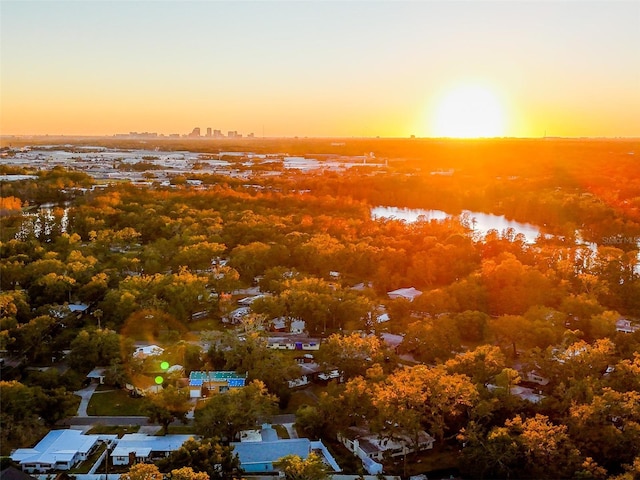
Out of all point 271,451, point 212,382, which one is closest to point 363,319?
point 212,382

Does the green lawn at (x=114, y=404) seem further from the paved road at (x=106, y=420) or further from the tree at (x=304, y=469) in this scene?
the tree at (x=304, y=469)

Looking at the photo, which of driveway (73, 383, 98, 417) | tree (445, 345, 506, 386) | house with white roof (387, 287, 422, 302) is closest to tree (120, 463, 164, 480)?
driveway (73, 383, 98, 417)

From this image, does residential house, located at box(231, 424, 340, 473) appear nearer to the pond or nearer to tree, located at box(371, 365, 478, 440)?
tree, located at box(371, 365, 478, 440)

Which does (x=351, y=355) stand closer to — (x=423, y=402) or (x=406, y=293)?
(x=423, y=402)

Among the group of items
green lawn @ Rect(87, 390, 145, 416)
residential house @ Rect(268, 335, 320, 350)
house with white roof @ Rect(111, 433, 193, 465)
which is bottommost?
green lawn @ Rect(87, 390, 145, 416)

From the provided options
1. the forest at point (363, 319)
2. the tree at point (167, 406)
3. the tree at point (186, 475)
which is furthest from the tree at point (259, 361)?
the tree at point (186, 475)

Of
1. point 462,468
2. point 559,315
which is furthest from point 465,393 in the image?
point 559,315
